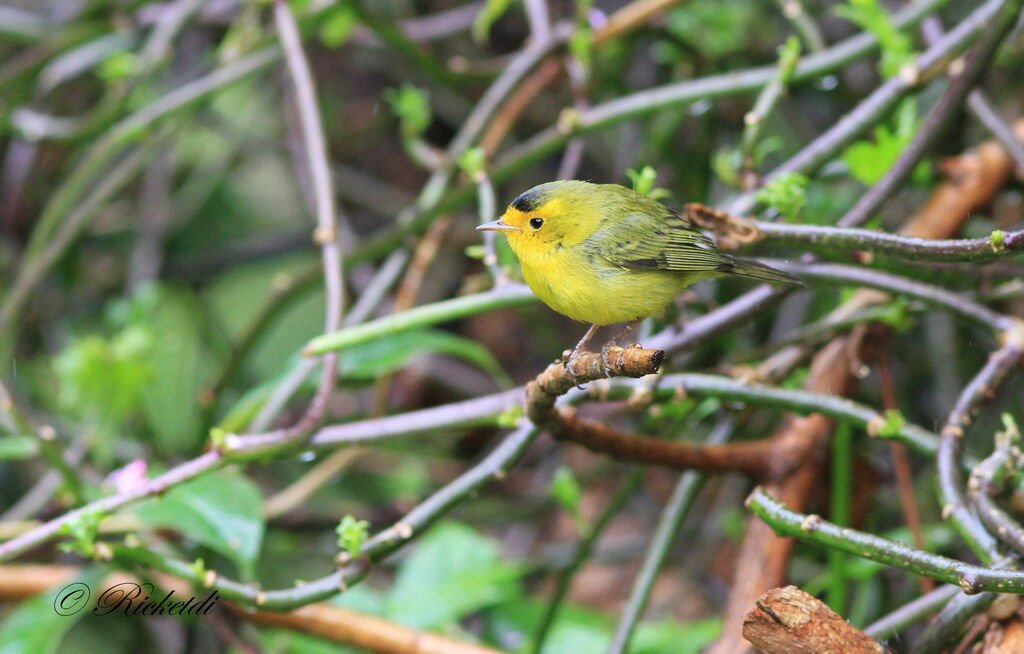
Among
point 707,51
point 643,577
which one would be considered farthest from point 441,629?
point 707,51

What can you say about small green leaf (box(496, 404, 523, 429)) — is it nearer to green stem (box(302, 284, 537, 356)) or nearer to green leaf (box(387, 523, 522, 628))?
green stem (box(302, 284, 537, 356))

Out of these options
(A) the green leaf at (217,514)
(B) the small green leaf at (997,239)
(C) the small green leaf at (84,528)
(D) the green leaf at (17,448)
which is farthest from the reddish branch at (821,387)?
(D) the green leaf at (17,448)

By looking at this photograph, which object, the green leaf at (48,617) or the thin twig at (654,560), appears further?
the green leaf at (48,617)

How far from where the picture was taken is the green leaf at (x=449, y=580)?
264 cm

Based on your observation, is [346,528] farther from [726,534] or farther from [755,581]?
[726,534]

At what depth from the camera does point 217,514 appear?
2.13 meters

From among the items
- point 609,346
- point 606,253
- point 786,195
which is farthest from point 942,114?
point 609,346

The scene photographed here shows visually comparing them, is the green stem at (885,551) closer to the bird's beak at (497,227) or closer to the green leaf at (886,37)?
the bird's beak at (497,227)

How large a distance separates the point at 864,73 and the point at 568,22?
1107mm

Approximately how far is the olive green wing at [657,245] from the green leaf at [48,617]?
57.3 inches

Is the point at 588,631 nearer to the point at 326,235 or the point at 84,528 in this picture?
the point at 326,235

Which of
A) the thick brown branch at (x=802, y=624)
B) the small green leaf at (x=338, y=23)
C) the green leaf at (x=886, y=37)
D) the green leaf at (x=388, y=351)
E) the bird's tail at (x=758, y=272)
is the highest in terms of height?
the green leaf at (x=886, y=37)

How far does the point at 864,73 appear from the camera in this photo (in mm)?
3602

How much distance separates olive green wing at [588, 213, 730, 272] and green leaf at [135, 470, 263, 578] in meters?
0.93
